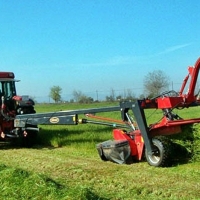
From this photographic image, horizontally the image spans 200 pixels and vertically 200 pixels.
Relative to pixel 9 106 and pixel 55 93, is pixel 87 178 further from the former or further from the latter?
pixel 55 93

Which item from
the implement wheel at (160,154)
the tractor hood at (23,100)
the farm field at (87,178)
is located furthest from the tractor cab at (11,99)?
the implement wheel at (160,154)

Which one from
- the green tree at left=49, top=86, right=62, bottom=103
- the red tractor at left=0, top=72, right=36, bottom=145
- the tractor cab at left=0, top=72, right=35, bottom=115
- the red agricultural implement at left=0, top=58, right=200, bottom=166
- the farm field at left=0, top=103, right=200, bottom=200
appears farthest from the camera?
the green tree at left=49, top=86, right=62, bottom=103

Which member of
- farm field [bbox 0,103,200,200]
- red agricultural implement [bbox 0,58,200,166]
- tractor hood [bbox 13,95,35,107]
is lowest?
farm field [bbox 0,103,200,200]

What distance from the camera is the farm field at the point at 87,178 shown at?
4957mm

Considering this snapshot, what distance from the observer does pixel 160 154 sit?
716cm

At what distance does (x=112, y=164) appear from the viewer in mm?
7566

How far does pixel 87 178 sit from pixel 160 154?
1.56 metres

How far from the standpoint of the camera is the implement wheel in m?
7.12

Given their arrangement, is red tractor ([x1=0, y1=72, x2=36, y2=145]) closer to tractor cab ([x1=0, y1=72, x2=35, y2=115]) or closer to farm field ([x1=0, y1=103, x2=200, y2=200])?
tractor cab ([x1=0, y1=72, x2=35, y2=115])

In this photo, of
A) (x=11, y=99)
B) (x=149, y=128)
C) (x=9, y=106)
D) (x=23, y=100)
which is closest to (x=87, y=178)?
(x=149, y=128)

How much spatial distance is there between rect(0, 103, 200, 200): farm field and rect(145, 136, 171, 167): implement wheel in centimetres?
14

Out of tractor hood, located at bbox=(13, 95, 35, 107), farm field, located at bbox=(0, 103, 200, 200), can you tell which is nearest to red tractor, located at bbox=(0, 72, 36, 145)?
A: tractor hood, located at bbox=(13, 95, 35, 107)

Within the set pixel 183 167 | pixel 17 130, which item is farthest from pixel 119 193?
pixel 17 130

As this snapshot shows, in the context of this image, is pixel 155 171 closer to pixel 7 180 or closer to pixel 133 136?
pixel 133 136
